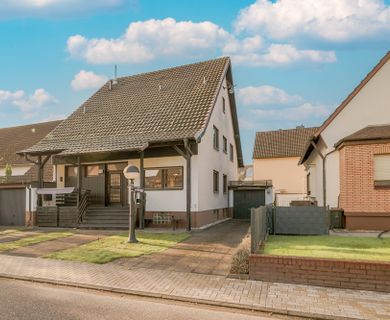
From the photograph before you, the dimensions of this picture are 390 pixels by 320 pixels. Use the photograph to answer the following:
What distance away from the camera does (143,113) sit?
1905cm

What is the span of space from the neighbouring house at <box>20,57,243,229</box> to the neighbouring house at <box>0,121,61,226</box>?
159 cm

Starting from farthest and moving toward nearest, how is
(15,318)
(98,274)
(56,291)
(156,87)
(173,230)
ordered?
(156,87), (173,230), (98,274), (56,291), (15,318)

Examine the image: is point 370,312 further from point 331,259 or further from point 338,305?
point 331,259

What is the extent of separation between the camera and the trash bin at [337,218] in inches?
523

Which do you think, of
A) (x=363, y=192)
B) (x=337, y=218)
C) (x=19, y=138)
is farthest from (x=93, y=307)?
(x=19, y=138)

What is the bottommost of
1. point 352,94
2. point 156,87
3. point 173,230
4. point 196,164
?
point 173,230

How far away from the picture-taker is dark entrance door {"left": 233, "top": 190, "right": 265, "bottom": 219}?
24.5 meters

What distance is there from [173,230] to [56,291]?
845 centimetres

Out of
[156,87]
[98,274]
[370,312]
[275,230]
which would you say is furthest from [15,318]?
[156,87]

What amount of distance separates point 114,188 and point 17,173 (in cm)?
1415

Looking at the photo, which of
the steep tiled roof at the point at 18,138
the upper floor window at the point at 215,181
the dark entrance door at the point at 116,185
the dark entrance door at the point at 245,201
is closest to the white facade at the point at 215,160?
the upper floor window at the point at 215,181

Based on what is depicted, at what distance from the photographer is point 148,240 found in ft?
41.3

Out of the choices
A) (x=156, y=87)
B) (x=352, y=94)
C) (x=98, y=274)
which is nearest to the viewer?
(x=98, y=274)

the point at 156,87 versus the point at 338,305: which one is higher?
the point at 156,87
